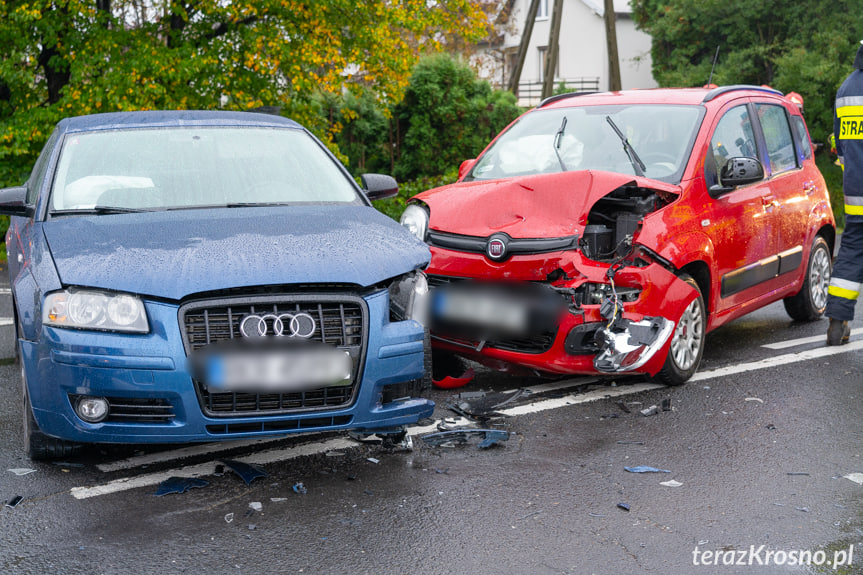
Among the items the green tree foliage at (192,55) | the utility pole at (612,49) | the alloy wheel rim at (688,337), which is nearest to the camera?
the alloy wheel rim at (688,337)

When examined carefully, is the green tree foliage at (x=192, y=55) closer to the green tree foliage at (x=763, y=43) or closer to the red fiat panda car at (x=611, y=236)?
the red fiat panda car at (x=611, y=236)

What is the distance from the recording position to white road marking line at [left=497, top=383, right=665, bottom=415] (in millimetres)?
5461

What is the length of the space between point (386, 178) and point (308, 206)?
3.13 ft

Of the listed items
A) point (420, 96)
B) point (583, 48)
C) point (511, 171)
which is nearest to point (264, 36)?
point (420, 96)

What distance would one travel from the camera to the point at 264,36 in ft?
44.8

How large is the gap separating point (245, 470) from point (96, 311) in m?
1.02

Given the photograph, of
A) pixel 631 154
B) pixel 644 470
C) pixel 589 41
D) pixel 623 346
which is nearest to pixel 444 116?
pixel 631 154

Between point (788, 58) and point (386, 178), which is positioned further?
point (788, 58)

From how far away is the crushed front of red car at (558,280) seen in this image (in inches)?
216

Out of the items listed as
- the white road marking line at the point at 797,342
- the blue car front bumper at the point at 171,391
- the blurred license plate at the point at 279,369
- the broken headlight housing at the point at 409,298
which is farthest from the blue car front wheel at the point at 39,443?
the white road marking line at the point at 797,342

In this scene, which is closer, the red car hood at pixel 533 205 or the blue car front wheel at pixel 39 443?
the blue car front wheel at pixel 39 443

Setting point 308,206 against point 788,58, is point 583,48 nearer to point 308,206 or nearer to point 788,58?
point 788,58

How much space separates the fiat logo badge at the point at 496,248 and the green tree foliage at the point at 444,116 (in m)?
10.2

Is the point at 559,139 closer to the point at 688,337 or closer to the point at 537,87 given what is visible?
the point at 688,337
